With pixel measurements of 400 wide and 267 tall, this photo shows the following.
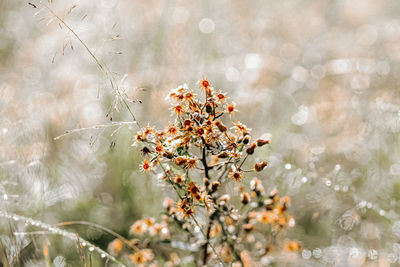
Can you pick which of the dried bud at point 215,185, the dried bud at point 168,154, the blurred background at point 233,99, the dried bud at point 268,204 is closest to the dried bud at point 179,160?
the dried bud at point 168,154

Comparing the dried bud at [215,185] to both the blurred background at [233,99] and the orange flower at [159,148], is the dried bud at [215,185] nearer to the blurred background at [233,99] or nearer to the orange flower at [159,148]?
the orange flower at [159,148]

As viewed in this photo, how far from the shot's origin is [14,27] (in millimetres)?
3342

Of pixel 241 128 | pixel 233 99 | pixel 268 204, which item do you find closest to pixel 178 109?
pixel 241 128

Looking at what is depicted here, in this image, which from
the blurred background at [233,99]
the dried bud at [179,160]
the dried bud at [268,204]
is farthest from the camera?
the blurred background at [233,99]

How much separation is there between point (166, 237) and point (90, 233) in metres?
0.46

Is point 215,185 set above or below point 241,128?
below

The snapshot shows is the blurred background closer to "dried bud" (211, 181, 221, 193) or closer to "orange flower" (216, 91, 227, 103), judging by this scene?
"orange flower" (216, 91, 227, 103)

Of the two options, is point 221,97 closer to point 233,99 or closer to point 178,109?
point 178,109

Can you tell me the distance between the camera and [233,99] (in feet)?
8.57

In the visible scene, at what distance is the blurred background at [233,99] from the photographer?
186 centimetres

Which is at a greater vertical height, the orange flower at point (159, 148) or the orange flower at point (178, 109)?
the orange flower at point (178, 109)

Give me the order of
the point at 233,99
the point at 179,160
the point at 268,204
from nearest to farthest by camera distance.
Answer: the point at 179,160, the point at 268,204, the point at 233,99

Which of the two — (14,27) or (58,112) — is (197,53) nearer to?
(58,112)

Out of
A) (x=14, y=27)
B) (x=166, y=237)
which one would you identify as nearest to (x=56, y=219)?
(x=166, y=237)
